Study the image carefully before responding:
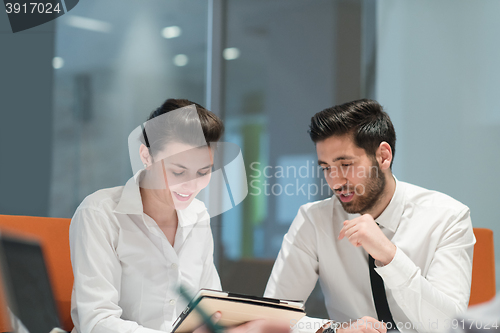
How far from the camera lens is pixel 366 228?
1.26 metres

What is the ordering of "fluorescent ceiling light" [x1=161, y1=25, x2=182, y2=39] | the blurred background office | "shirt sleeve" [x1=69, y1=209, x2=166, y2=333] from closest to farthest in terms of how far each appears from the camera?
"shirt sleeve" [x1=69, y1=209, x2=166, y2=333] → the blurred background office → "fluorescent ceiling light" [x1=161, y1=25, x2=182, y2=39]

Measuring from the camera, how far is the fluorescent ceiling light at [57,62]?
221cm

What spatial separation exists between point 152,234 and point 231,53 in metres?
1.79

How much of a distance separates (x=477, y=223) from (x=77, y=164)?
7.45 ft

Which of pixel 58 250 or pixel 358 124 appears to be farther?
pixel 358 124

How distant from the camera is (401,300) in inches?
48.6

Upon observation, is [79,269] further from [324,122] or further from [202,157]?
[324,122]

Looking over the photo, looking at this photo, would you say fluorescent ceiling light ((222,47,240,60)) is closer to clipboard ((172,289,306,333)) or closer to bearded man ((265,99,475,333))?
bearded man ((265,99,475,333))

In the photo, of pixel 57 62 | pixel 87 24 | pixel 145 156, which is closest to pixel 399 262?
pixel 145 156

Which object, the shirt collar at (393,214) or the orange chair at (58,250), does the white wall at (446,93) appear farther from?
the orange chair at (58,250)

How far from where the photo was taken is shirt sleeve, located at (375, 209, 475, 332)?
1216 mm

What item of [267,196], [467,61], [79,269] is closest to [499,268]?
[467,61]

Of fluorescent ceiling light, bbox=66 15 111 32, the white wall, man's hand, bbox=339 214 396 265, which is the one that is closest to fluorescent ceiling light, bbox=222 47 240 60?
fluorescent ceiling light, bbox=66 15 111 32

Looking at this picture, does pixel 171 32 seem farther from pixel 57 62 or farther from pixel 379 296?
pixel 379 296
